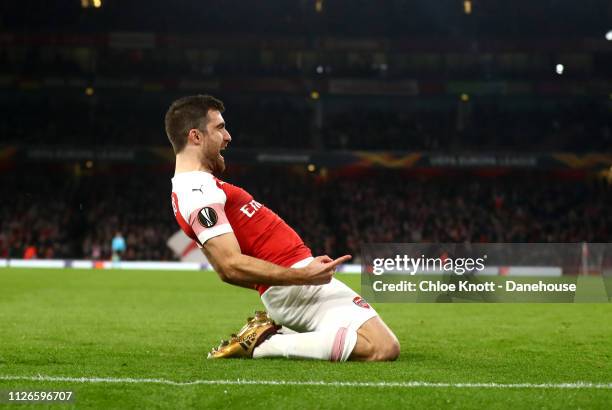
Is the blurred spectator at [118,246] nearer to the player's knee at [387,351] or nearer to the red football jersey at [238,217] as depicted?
the red football jersey at [238,217]

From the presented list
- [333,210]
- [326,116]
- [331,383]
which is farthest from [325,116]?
[331,383]

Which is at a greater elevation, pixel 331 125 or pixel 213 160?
pixel 213 160

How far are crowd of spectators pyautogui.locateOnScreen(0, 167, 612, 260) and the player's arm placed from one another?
1131 inches

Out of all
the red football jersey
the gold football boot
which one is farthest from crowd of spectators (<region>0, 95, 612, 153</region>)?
the red football jersey

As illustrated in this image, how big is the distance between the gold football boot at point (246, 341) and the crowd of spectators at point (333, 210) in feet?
91.5

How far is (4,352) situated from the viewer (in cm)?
697

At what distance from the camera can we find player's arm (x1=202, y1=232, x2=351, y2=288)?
5.75 meters

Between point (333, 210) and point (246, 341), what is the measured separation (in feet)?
102

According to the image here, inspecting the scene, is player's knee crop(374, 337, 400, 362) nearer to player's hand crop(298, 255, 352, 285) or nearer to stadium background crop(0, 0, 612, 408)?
player's hand crop(298, 255, 352, 285)

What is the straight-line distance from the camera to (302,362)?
6230mm

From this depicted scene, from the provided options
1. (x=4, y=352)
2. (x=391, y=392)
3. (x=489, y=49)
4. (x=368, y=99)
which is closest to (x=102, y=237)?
(x=368, y=99)

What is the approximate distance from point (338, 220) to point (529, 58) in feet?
47.3

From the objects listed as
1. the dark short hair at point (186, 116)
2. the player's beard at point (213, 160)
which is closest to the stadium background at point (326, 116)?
the player's beard at point (213, 160)

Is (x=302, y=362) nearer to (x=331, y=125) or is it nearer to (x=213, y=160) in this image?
(x=213, y=160)
